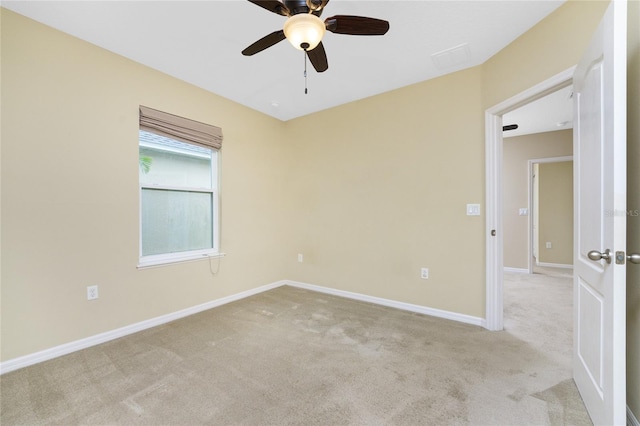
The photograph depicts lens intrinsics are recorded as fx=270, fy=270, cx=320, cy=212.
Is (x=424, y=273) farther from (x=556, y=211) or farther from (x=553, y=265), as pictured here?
(x=556, y=211)

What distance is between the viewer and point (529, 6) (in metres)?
1.89

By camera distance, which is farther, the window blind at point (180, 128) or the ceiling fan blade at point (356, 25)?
the window blind at point (180, 128)

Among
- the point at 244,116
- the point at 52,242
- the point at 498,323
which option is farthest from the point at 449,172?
the point at 52,242

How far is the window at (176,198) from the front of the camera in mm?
2779

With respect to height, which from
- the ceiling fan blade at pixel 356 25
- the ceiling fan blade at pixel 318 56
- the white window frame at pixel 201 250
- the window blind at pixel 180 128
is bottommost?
the white window frame at pixel 201 250

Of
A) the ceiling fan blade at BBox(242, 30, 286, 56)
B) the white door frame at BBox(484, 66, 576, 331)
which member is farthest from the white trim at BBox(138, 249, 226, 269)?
the white door frame at BBox(484, 66, 576, 331)

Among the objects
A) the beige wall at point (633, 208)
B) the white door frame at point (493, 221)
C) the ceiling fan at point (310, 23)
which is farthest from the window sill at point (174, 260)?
the beige wall at point (633, 208)

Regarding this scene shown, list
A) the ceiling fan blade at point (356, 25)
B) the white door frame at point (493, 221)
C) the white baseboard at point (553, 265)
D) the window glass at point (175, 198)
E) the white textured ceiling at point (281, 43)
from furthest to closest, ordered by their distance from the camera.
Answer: the white baseboard at point (553, 265) → the window glass at point (175, 198) → the white door frame at point (493, 221) → the white textured ceiling at point (281, 43) → the ceiling fan blade at point (356, 25)

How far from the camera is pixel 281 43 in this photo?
2307 millimetres

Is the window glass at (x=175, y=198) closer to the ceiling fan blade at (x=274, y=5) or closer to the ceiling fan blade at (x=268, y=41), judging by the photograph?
the ceiling fan blade at (x=268, y=41)

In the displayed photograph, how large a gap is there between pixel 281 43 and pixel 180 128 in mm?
1435

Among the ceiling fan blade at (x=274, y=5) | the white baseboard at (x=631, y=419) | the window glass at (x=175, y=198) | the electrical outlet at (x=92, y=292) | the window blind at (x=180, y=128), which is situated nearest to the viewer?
the white baseboard at (x=631, y=419)

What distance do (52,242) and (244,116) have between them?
7.94 ft

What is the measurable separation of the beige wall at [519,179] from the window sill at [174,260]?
17.0ft
